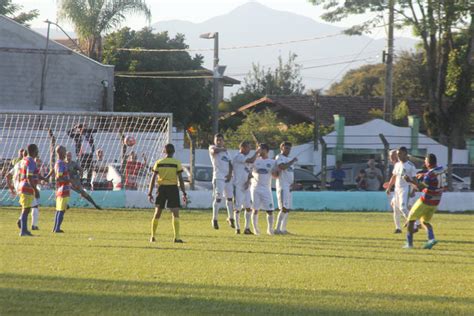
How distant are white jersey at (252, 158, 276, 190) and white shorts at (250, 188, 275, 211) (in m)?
0.09

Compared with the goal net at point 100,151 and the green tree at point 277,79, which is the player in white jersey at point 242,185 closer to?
the goal net at point 100,151

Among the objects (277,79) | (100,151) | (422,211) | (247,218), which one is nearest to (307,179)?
(100,151)

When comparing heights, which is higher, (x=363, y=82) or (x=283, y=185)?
(x=363, y=82)

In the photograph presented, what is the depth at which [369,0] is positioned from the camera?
4191 centimetres

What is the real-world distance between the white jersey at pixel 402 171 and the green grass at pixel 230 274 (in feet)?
3.97

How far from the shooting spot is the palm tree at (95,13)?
5134 centimetres

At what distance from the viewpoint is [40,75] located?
50.8 metres

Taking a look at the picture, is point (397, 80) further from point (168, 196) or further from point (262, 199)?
point (168, 196)

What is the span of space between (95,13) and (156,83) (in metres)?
6.69

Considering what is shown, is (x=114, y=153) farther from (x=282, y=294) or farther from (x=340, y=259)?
(x=282, y=294)

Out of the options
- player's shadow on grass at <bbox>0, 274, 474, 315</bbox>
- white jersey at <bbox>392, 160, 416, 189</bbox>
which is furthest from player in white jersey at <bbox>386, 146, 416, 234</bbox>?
player's shadow on grass at <bbox>0, 274, 474, 315</bbox>

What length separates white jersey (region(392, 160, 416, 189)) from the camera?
21062 millimetres

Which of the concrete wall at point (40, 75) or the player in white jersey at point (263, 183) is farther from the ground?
the concrete wall at point (40, 75)

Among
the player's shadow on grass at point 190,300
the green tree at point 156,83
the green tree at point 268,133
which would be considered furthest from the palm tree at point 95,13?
the player's shadow on grass at point 190,300
